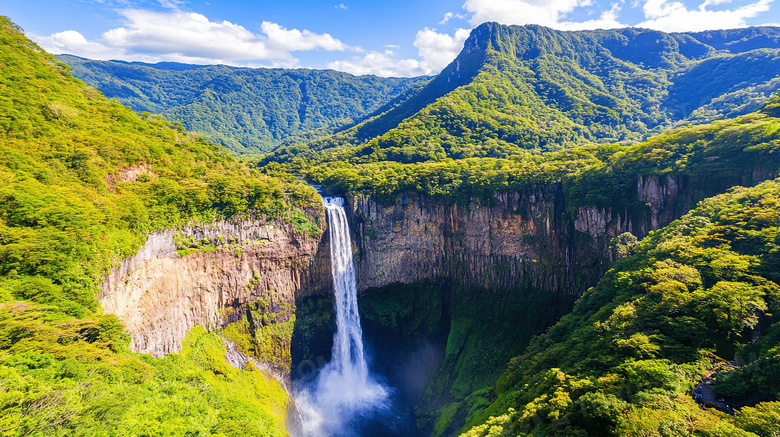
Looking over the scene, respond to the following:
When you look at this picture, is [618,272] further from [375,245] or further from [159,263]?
[159,263]

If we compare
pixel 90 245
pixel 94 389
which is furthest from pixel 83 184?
pixel 94 389

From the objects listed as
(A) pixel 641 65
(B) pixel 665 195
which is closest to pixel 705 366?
(B) pixel 665 195

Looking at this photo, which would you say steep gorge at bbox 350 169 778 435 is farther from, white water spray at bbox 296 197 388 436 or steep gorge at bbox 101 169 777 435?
white water spray at bbox 296 197 388 436

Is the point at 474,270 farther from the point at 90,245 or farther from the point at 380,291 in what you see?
the point at 90,245

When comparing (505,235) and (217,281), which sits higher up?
(505,235)

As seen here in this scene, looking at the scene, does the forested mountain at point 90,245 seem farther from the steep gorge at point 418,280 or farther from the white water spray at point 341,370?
the white water spray at point 341,370

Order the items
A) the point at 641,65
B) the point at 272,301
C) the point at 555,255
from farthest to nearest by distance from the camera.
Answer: the point at 641,65
the point at 555,255
the point at 272,301
